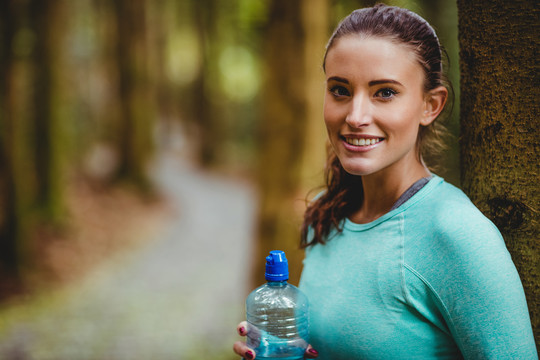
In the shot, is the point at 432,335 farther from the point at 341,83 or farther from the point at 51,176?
the point at 51,176

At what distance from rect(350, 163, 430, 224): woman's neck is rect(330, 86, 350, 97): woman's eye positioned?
0.35m

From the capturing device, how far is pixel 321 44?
622 cm

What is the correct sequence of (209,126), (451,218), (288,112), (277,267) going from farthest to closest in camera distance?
(209,126) → (288,112) → (277,267) → (451,218)

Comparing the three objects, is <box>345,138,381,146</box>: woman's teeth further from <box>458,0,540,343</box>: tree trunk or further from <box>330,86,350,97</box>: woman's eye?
<box>458,0,540,343</box>: tree trunk

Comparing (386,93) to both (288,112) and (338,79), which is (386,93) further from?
(288,112)

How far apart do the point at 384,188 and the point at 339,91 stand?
426 mm

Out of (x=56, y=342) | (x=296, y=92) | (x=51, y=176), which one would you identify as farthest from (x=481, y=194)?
(x=51, y=176)

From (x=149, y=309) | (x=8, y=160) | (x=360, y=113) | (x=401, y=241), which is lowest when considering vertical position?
(x=149, y=309)

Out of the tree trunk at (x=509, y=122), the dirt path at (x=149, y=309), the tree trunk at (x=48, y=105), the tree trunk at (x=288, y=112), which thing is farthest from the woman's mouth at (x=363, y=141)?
the tree trunk at (x=48, y=105)

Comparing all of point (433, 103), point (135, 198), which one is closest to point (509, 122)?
point (433, 103)

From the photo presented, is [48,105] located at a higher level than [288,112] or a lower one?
lower

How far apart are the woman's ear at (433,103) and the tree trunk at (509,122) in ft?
0.45

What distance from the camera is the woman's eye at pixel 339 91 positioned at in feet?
5.97

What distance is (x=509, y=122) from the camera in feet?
5.82
